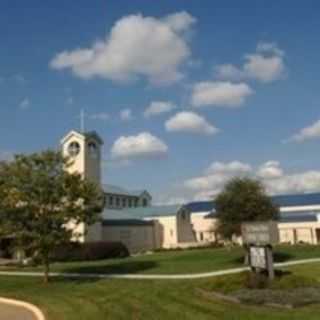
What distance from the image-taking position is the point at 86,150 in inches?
2245

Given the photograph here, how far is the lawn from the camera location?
16.2 m

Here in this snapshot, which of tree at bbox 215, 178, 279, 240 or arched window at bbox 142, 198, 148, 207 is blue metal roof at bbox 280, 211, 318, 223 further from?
tree at bbox 215, 178, 279, 240

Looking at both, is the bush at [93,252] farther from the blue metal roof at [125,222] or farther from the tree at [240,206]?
the tree at [240,206]

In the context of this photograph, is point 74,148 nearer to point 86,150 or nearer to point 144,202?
point 86,150

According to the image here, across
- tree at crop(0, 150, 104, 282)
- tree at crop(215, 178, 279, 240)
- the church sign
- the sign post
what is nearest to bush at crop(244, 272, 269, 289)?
the sign post

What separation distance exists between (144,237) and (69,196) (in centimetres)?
3812

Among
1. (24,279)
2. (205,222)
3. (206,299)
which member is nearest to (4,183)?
(24,279)

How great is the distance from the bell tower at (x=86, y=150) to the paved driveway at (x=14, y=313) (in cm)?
3584

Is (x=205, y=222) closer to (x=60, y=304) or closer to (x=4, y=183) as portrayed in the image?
(x=4, y=183)

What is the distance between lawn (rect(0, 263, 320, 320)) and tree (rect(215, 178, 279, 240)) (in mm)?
9569

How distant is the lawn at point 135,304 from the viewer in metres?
16.2

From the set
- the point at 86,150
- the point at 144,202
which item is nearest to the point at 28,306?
the point at 86,150

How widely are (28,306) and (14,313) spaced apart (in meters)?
1.31

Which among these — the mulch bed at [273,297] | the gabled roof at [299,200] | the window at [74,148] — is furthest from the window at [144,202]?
the mulch bed at [273,297]
